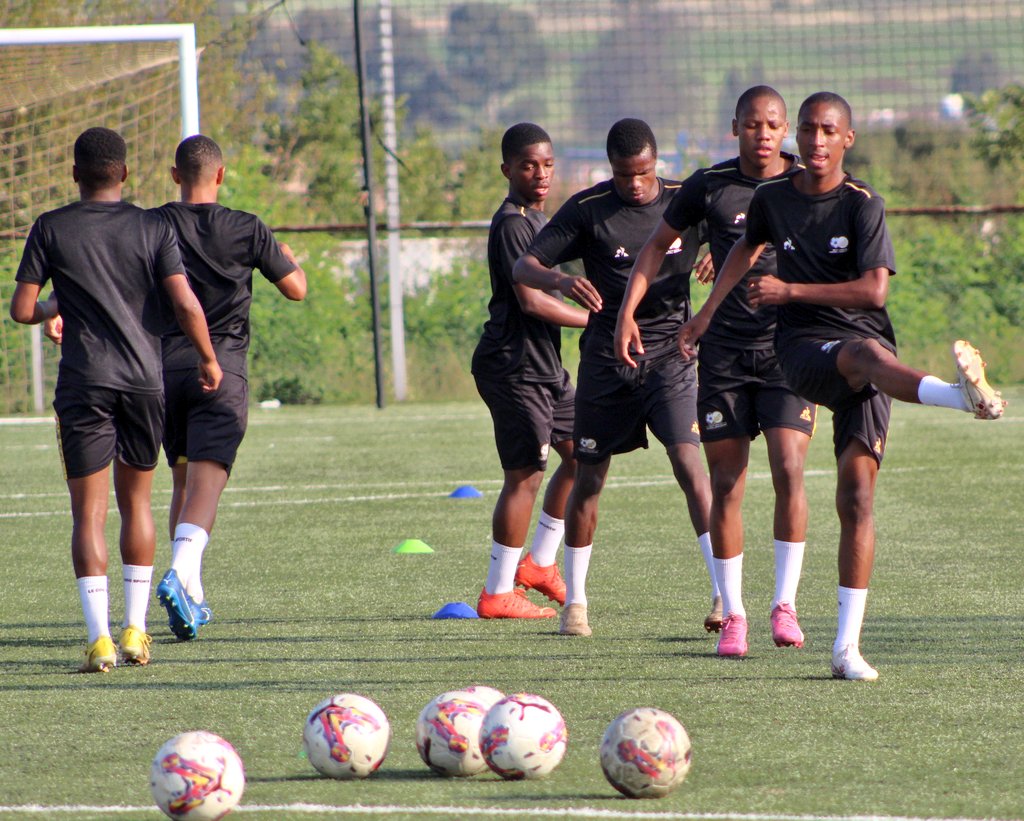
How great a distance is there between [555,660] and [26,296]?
2.33m

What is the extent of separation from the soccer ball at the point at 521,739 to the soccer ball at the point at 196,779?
66cm

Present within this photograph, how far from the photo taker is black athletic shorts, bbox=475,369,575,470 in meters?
7.17

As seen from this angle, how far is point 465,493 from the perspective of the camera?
1169 centimetres

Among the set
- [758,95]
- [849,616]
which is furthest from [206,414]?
[849,616]

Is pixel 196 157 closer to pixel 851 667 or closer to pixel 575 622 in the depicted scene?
pixel 575 622

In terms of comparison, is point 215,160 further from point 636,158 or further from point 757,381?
point 757,381

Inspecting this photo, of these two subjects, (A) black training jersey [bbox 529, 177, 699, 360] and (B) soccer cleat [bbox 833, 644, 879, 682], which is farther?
(A) black training jersey [bbox 529, 177, 699, 360]

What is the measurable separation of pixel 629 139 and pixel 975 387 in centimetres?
200

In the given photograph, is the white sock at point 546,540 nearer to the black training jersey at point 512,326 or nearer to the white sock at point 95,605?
the black training jersey at point 512,326

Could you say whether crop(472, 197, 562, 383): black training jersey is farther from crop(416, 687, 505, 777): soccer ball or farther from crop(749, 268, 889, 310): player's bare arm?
crop(416, 687, 505, 777): soccer ball

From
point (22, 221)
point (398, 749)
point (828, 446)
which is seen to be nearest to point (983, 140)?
point (828, 446)

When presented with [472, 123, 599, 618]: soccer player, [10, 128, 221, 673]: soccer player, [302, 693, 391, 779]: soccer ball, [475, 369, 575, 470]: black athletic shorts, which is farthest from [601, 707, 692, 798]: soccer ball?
[475, 369, 575, 470]: black athletic shorts

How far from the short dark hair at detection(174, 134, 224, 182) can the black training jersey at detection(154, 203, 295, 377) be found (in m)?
0.13

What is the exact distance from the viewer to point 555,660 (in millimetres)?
6000
